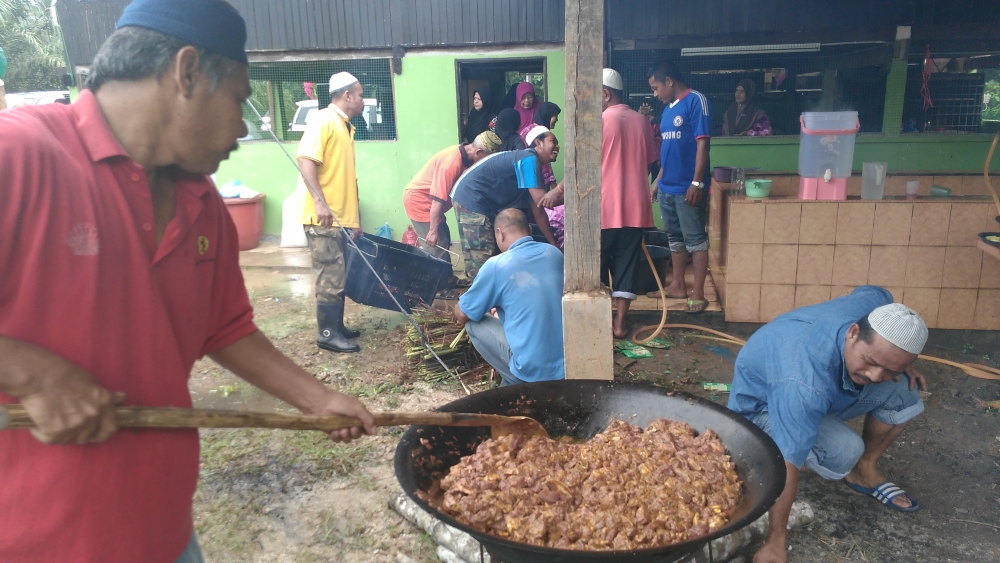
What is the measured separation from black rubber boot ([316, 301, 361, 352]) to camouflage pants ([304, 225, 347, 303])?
125 mm

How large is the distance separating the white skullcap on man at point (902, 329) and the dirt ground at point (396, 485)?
41.7 inches

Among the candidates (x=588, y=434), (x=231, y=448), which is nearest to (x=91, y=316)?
(x=588, y=434)

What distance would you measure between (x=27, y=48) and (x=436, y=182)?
69.4 ft

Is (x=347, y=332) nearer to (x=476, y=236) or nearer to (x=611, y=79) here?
(x=476, y=236)

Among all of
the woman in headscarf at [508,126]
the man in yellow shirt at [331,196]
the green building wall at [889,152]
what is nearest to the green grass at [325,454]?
the man in yellow shirt at [331,196]

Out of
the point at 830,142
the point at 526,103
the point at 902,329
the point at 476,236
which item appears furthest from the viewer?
the point at 526,103

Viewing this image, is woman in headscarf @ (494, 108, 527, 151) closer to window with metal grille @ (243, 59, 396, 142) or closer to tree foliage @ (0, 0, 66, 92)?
window with metal grille @ (243, 59, 396, 142)

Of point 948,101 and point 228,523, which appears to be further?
point 948,101

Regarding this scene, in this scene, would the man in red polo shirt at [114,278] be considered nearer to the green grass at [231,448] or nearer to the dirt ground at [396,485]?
the dirt ground at [396,485]

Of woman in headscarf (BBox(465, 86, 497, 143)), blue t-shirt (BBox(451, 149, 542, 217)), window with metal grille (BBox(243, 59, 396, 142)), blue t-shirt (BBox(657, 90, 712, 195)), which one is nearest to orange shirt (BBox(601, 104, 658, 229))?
blue t-shirt (BBox(657, 90, 712, 195))

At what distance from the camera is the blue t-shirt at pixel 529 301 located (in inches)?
139

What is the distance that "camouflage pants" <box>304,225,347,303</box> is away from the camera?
5.19 m

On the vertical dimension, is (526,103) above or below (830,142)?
above

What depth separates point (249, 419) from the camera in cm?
150
